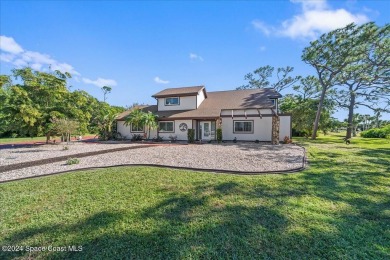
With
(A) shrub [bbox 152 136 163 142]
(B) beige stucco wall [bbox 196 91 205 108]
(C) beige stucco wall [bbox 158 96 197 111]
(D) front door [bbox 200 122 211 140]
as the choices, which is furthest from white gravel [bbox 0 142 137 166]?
(B) beige stucco wall [bbox 196 91 205 108]

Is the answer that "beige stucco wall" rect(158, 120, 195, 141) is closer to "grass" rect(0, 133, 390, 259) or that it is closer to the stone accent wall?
the stone accent wall

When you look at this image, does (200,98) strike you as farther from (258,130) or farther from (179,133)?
(258,130)

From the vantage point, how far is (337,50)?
20.2m

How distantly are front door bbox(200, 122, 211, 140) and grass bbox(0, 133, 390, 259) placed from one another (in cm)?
1287

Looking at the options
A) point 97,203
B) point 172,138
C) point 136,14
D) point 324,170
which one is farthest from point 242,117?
point 97,203

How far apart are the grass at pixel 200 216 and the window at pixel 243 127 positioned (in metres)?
12.0

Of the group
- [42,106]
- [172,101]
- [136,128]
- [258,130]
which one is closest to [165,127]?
[172,101]

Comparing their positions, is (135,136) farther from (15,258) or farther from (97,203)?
(15,258)

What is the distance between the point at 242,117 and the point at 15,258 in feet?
57.0

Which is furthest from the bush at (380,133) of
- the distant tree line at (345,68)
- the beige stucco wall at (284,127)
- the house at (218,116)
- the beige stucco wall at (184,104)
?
the beige stucco wall at (184,104)

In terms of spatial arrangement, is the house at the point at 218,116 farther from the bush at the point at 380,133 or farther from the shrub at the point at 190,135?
the bush at the point at 380,133

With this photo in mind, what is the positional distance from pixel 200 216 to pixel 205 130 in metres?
15.7

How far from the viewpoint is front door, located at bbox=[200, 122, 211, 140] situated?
19.6 m

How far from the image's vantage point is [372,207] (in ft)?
15.3
